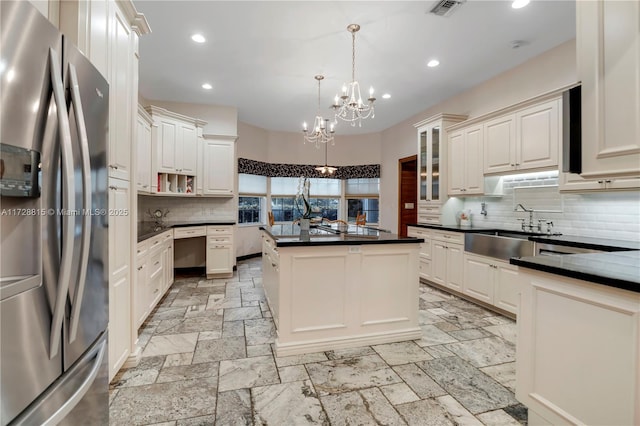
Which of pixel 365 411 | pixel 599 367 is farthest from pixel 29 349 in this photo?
pixel 599 367

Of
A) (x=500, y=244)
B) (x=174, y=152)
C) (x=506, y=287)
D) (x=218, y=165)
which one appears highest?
(x=174, y=152)

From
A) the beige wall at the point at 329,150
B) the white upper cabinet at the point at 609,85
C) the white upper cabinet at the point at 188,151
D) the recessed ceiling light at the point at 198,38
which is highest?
the recessed ceiling light at the point at 198,38

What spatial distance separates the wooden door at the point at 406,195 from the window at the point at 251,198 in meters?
3.16

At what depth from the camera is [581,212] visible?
3.29m

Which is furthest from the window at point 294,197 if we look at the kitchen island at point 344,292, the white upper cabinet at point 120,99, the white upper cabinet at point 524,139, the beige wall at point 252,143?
the white upper cabinet at point 120,99

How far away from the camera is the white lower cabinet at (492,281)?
337 centimetres

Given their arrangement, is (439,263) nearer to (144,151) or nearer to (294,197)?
(294,197)

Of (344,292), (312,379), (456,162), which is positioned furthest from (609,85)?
(456,162)

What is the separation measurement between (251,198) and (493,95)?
507 centimetres

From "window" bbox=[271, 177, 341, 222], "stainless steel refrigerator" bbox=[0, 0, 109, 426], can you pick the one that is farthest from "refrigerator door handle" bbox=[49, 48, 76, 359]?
"window" bbox=[271, 177, 341, 222]

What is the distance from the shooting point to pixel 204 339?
9.30ft

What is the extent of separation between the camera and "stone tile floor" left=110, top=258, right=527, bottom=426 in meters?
1.81

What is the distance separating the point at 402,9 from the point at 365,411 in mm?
3315

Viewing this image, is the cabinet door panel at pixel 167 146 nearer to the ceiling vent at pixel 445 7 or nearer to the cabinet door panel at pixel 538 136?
the ceiling vent at pixel 445 7
